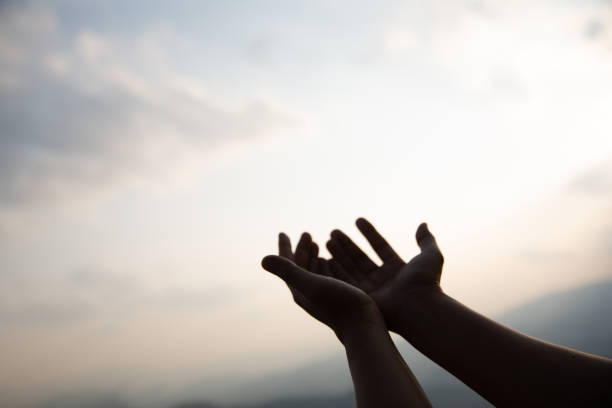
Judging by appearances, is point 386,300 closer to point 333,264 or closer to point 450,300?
point 450,300

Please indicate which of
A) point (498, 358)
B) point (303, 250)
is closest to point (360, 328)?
point (498, 358)

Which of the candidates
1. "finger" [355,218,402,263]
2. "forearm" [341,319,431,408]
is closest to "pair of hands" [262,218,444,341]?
"finger" [355,218,402,263]

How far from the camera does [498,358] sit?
276 cm

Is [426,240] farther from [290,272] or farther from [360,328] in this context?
[290,272]

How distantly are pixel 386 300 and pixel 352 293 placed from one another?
0.61 m

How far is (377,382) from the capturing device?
2.32 metres

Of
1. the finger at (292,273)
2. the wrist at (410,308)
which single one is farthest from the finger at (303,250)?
the wrist at (410,308)

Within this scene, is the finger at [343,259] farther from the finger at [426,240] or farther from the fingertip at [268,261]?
the fingertip at [268,261]

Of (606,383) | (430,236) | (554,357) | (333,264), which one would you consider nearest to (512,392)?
(554,357)

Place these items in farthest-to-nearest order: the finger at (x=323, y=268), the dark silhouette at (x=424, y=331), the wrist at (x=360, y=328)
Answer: the finger at (x=323, y=268) → the wrist at (x=360, y=328) → the dark silhouette at (x=424, y=331)

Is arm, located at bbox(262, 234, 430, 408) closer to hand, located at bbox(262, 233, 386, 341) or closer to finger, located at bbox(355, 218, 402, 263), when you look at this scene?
hand, located at bbox(262, 233, 386, 341)

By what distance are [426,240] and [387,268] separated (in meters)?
0.48

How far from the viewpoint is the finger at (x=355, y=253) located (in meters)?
4.16

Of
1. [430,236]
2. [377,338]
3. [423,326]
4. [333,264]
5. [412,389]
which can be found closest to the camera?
[412,389]
